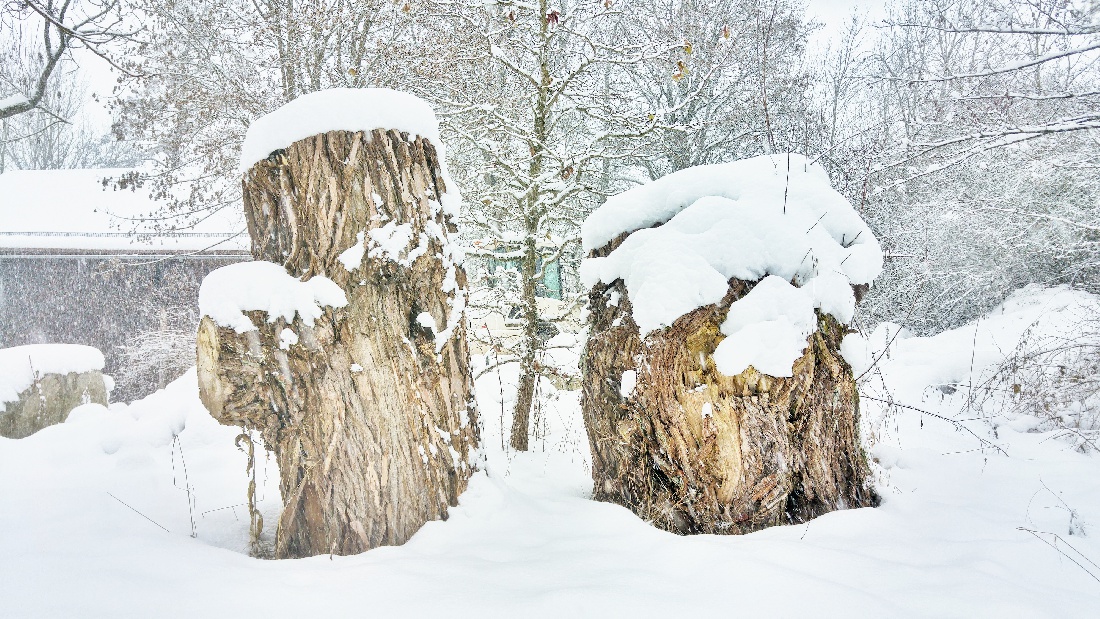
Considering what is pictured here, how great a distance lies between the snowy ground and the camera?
1680 mm

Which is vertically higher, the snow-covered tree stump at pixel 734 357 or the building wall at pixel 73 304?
the building wall at pixel 73 304

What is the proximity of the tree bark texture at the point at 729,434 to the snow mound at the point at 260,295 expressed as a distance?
4.18 feet

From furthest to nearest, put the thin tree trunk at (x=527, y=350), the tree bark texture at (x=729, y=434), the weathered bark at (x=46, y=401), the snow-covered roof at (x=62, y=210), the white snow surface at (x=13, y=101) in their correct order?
the snow-covered roof at (x=62, y=210), the white snow surface at (x=13, y=101), the weathered bark at (x=46, y=401), the thin tree trunk at (x=527, y=350), the tree bark texture at (x=729, y=434)

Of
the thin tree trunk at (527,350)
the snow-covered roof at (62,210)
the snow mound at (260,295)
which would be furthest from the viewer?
the snow-covered roof at (62,210)

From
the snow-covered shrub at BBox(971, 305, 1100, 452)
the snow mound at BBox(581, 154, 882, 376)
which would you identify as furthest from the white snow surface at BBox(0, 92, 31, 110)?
the snow-covered shrub at BBox(971, 305, 1100, 452)

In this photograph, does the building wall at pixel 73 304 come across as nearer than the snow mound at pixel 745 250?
No

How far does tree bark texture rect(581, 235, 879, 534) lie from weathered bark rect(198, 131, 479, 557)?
0.86 metres

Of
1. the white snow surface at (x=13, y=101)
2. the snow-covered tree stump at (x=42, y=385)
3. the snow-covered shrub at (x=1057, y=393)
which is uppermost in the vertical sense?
the white snow surface at (x=13, y=101)

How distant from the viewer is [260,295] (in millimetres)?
2166

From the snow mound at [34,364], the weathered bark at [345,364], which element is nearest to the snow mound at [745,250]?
the weathered bark at [345,364]

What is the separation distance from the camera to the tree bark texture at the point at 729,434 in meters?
2.26

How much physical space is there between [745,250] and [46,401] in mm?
6931

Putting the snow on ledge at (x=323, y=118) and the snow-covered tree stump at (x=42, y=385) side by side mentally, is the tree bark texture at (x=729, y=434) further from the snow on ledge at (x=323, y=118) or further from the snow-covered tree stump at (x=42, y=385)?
the snow-covered tree stump at (x=42, y=385)

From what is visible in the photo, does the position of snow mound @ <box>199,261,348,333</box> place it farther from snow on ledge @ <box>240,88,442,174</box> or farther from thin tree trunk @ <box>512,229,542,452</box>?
thin tree trunk @ <box>512,229,542,452</box>
